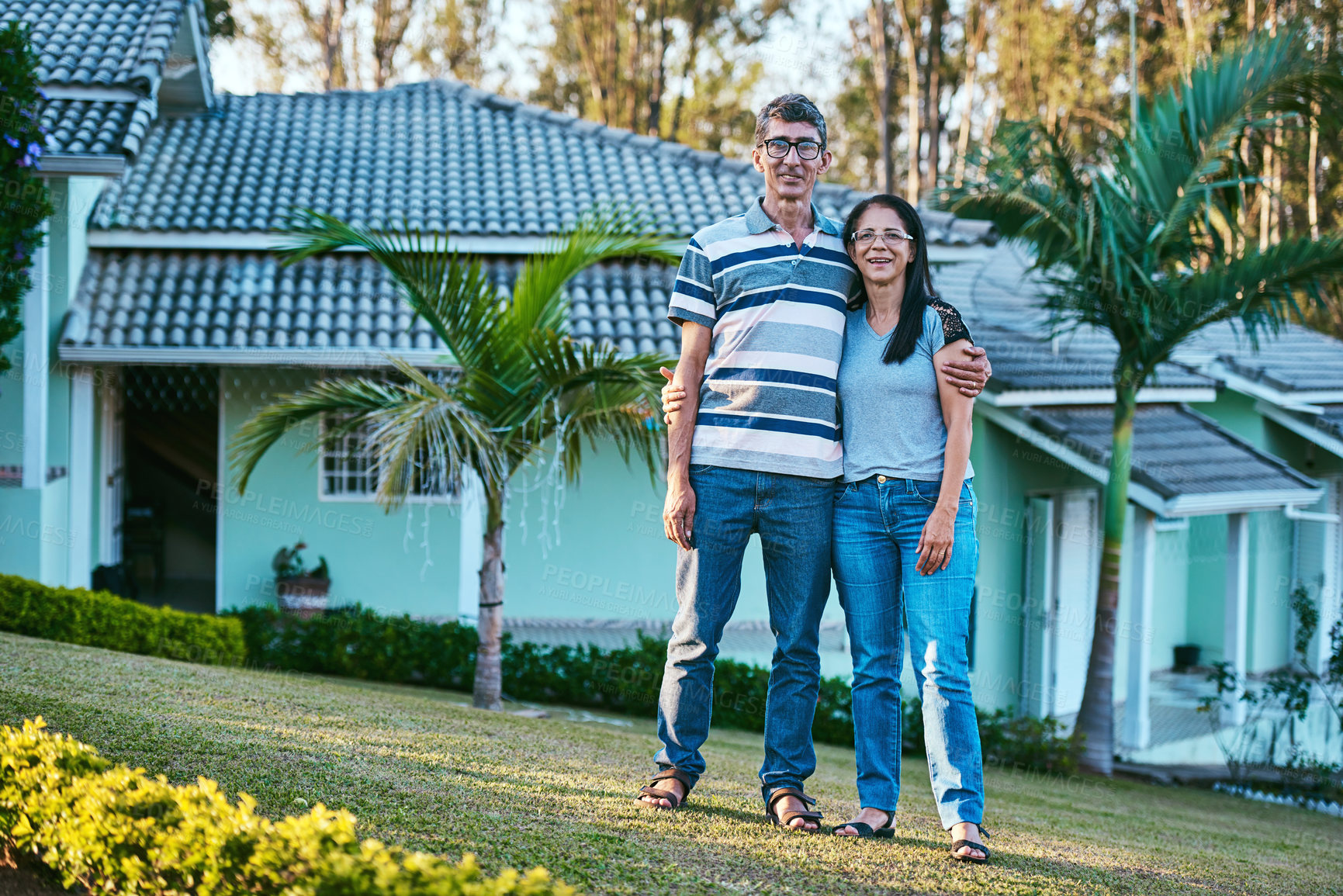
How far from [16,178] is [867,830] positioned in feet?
23.9

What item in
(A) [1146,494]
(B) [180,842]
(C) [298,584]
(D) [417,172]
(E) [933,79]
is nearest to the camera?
(B) [180,842]

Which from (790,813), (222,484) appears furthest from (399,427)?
(222,484)

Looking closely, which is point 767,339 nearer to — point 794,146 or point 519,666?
point 794,146

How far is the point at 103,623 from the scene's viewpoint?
768cm

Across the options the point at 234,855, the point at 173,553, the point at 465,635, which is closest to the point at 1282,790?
the point at 465,635

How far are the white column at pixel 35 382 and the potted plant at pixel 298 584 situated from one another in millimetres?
2163

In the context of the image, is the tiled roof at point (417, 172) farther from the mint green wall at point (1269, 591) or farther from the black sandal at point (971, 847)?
the black sandal at point (971, 847)

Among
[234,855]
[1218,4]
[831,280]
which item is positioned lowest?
[234,855]

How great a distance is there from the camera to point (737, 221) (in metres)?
3.87

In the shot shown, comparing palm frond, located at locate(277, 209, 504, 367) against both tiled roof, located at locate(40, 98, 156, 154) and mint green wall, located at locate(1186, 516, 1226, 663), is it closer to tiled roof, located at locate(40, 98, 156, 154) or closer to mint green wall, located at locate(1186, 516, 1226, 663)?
tiled roof, located at locate(40, 98, 156, 154)

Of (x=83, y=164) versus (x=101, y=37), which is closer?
(x=83, y=164)

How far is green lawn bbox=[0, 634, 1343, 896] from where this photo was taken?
3.33m

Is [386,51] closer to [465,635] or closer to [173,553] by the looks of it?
[173,553]

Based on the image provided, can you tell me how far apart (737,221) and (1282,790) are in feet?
29.2
